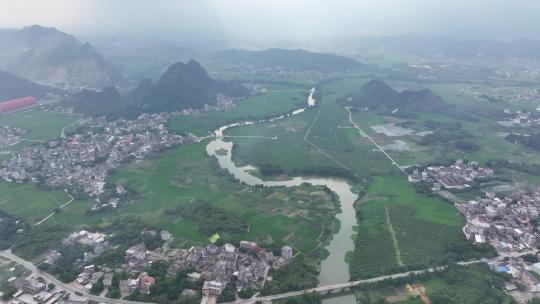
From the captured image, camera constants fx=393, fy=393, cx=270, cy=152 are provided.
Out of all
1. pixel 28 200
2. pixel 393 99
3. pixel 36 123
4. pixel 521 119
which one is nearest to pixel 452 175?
pixel 521 119

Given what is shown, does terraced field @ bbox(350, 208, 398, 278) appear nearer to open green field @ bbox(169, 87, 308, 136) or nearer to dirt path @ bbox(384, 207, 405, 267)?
dirt path @ bbox(384, 207, 405, 267)

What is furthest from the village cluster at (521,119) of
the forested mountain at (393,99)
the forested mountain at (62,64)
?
the forested mountain at (62,64)

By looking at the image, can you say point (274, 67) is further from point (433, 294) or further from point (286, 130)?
point (433, 294)

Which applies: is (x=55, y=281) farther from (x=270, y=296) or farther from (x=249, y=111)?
(x=249, y=111)

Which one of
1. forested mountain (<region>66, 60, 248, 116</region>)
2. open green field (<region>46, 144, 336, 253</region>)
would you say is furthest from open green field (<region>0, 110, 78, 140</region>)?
open green field (<region>46, 144, 336, 253</region>)

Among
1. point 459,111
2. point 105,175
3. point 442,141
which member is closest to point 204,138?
point 105,175

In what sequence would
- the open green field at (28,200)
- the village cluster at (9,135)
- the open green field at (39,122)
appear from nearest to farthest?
the open green field at (28,200), the village cluster at (9,135), the open green field at (39,122)

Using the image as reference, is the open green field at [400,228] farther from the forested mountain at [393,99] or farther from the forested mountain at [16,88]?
the forested mountain at [16,88]
